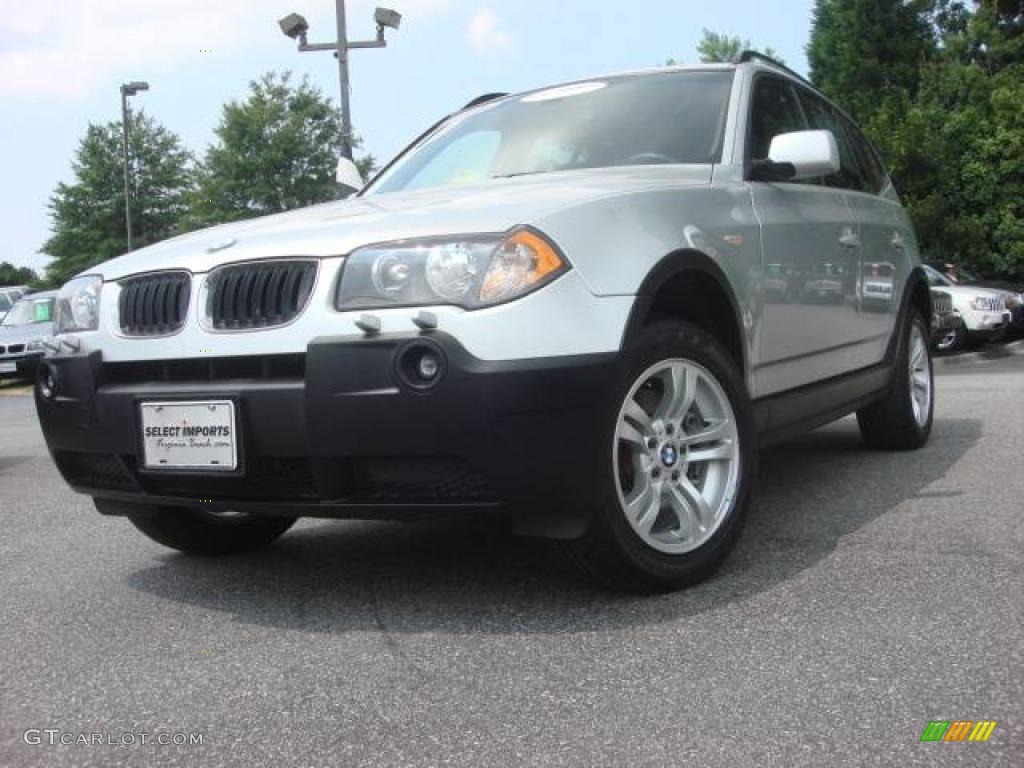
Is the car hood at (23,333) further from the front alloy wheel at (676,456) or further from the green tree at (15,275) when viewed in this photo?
the green tree at (15,275)

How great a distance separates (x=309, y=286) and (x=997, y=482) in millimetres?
3173

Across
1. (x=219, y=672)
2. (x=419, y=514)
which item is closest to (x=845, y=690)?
(x=419, y=514)

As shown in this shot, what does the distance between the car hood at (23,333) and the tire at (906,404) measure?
687 inches

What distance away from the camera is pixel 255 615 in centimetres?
318

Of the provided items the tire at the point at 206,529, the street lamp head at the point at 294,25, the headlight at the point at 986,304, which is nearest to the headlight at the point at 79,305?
the tire at the point at 206,529

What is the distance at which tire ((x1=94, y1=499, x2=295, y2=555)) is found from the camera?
3.81 metres

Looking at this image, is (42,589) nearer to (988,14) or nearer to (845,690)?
(845,690)

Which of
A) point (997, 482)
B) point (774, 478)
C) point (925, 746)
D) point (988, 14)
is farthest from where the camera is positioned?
point (988, 14)

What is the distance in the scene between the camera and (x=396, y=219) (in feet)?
9.78

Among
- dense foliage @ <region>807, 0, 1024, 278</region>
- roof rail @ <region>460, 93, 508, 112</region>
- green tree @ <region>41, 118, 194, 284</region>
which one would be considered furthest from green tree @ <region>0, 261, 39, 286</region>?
roof rail @ <region>460, 93, 508, 112</region>

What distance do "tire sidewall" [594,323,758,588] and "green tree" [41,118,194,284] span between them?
47.3 metres

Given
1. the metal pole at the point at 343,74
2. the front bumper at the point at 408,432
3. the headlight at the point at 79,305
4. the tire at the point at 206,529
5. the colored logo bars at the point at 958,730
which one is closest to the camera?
the colored logo bars at the point at 958,730

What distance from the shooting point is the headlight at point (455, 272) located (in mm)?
2768

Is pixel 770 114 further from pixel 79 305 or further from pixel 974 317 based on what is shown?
pixel 974 317
